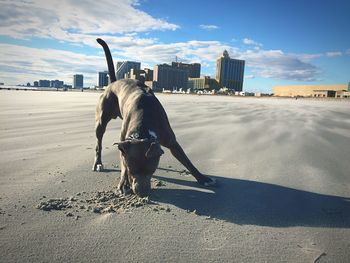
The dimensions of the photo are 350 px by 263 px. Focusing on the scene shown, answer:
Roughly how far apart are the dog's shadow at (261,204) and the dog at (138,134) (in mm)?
406

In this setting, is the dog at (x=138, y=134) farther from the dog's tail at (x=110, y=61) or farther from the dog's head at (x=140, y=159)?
the dog's tail at (x=110, y=61)

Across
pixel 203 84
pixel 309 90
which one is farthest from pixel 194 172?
pixel 203 84

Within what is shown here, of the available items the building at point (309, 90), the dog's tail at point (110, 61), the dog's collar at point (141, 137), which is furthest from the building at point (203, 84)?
the dog's collar at point (141, 137)

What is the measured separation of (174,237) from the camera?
9.86 ft

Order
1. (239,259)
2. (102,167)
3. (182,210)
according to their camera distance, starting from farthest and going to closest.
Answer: (102,167) < (182,210) < (239,259)

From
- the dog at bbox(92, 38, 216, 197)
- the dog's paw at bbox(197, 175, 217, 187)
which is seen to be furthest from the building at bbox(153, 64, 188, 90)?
the dog's paw at bbox(197, 175, 217, 187)

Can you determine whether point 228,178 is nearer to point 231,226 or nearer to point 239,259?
point 231,226

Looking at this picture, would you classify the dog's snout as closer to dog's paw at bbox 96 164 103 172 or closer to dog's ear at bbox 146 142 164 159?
dog's ear at bbox 146 142 164 159

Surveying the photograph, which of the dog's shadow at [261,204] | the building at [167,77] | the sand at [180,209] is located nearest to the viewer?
the sand at [180,209]

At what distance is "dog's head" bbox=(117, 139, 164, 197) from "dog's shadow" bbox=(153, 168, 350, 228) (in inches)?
16.1

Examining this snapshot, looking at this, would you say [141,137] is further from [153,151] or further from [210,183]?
[210,183]

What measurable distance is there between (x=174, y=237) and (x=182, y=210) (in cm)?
74

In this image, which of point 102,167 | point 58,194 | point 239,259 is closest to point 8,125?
point 102,167

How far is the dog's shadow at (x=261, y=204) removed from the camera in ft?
11.5
